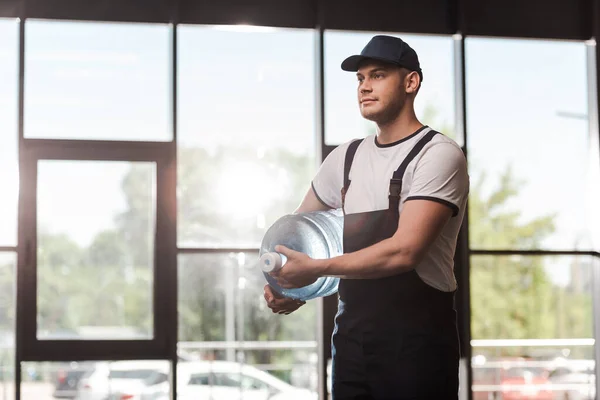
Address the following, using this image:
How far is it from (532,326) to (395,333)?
3.30 metres

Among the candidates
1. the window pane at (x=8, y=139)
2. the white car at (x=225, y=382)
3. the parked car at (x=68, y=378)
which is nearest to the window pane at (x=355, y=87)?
the white car at (x=225, y=382)

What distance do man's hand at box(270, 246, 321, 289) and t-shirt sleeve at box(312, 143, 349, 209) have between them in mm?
275

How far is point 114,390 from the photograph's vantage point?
4.51 m

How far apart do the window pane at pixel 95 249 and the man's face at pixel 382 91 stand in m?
2.92

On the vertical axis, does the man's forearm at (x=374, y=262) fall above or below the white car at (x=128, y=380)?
above

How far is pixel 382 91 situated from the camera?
1820 mm

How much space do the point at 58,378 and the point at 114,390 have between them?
0.95 feet

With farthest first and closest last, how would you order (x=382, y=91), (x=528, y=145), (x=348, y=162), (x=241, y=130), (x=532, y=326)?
1. (x=528, y=145)
2. (x=532, y=326)
3. (x=241, y=130)
4. (x=348, y=162)
5. (x=382, y=91)

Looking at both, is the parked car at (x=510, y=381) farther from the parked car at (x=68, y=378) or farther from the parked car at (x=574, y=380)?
the parked car at (x=68, y=378)

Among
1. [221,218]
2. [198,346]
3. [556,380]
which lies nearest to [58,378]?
[198,346]

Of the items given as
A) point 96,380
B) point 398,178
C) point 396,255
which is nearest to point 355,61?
point 398,178

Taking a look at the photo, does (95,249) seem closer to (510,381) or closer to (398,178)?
(510,381)

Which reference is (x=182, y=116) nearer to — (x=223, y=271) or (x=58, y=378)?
(x=223, y=271)

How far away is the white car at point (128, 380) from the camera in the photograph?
4.49 m
